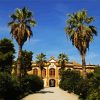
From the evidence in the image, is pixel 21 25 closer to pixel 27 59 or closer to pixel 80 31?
pixel 80 31

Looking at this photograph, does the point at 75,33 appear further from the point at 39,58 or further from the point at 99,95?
the point at 39,58

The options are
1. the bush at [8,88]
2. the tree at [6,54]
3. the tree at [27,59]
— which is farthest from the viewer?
the tree at [27,59]

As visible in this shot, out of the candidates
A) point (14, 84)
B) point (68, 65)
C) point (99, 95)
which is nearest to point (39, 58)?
point (68, 65)

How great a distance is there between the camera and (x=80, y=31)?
50.3 meters

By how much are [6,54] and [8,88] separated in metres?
24.4

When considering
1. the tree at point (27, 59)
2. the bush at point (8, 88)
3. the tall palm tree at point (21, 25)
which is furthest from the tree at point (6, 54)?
the bush at point (8, 88)

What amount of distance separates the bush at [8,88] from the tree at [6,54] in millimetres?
19789

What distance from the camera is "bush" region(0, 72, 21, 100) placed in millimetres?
30797

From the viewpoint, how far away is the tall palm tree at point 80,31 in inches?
1956

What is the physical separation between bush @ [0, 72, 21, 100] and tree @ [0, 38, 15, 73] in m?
19.8

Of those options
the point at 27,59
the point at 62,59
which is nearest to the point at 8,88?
the point at 27,59

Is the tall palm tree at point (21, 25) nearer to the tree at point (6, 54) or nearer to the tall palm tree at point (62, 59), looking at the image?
the tree at point (6, 54)

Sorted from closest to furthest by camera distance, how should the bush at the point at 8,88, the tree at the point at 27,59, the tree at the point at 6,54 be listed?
the bush at the point at 8,88 → the tree at the point at 6,54 → the tree at the point at 27,59

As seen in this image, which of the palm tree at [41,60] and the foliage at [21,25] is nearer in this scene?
the foliage at [21,25]
